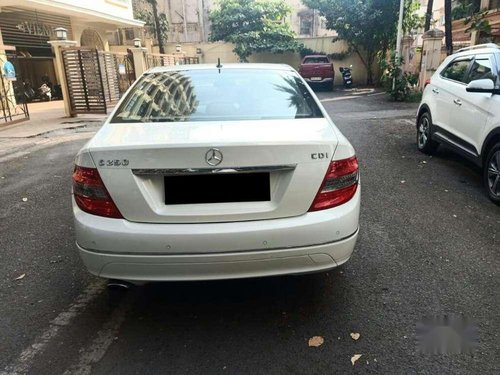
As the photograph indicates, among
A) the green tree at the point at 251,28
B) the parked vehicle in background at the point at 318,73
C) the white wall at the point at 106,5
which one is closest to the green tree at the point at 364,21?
the parked vehicle in background at the point at 318,73

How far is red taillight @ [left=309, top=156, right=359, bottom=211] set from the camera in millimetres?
2520

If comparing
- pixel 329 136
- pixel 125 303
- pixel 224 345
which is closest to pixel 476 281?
pixel 329 136

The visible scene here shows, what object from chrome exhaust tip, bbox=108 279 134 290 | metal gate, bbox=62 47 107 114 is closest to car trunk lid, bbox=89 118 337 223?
chrome exhaust tip, bbox=108 279 134 290

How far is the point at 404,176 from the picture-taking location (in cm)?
601

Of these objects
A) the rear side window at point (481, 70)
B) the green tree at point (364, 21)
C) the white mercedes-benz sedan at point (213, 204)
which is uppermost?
the green tree at point (364, 21)

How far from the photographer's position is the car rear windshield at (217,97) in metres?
3.08

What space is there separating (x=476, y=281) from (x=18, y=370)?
124 inches

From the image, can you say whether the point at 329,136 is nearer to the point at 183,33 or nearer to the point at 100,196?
the point at 100,196

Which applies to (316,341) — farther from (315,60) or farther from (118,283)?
(315,60)

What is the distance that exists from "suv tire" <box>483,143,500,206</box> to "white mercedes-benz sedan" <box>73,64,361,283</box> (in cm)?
304

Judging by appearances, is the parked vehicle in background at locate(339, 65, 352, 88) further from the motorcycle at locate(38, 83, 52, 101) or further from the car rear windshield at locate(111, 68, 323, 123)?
the car rear windshield at locate(111, 68, 323, 123)

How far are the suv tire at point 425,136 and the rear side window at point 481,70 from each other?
111cm

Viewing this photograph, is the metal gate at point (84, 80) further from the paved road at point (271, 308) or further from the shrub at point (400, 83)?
the shrub at point (400, 83)

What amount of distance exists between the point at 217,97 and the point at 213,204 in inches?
46.0
